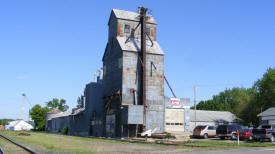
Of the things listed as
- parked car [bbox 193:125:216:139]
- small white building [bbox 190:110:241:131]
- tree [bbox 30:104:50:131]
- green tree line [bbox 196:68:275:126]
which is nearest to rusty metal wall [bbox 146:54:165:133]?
parked car [bbox 193:125:216:139]

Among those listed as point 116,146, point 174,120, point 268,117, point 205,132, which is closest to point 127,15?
point 174,120

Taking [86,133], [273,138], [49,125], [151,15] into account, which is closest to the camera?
[273,138]

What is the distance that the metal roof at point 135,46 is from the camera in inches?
1764

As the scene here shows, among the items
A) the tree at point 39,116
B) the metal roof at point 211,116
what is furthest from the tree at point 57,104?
the metal roof at point 211,116

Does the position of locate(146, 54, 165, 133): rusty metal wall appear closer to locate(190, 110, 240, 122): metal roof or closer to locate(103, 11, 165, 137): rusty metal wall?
locate(103, 11, 165, 137): rusty metal wall

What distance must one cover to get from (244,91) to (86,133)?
2454 inches

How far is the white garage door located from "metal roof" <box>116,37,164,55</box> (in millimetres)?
8354

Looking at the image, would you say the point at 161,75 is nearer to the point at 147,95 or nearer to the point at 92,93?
the point at 147,95

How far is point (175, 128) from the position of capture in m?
44.6

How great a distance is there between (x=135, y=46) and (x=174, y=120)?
1147 cm

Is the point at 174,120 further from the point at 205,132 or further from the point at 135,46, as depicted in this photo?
the point at 135,46

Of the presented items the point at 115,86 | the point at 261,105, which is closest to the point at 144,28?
the point at 115,86

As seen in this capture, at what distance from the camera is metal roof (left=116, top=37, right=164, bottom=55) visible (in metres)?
44.8

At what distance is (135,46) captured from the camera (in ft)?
150
